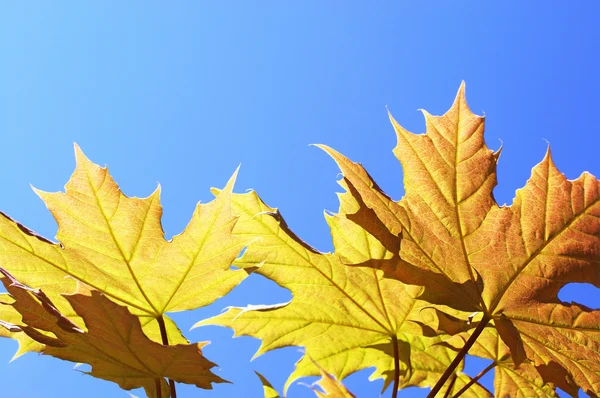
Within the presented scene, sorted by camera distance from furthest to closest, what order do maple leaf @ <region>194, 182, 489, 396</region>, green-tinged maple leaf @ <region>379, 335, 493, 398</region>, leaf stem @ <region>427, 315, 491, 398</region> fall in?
green-tinged maple leaf @ <region>379, 335, 493, 398</region> → maple leaf @ <region>194, 182, 489, 396</region> → leaf stem @ <region>427, 315, 491, 398</region>

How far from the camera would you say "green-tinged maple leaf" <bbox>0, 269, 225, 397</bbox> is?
72 centimetres

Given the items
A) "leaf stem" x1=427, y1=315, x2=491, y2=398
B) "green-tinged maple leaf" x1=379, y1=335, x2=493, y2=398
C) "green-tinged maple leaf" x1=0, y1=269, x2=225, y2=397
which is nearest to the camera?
"green-tinged maple leaf" x1=0, y1=269, x2=225, y2=397

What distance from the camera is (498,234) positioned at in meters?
0.94

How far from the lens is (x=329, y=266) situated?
3.21 feet

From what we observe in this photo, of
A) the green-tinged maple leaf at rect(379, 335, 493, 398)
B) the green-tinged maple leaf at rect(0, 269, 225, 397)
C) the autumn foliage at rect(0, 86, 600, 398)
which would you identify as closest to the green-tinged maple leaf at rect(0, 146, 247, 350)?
the autumn foliage at rect(0, 86, 600, 398)

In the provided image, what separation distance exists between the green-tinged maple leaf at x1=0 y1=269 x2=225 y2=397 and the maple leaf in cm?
17

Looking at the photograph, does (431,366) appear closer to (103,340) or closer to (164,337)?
(164,337)

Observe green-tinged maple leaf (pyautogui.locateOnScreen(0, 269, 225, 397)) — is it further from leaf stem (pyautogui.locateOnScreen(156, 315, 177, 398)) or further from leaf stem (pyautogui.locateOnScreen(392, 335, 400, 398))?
leaf stem (pyautogui.locateOnScreen(392, 335, 400, 398))

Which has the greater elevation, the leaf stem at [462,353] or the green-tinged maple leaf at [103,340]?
the leaf stem at [462,353]

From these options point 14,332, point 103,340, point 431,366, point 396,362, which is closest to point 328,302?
point 396,362

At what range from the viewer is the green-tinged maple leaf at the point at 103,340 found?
72cm

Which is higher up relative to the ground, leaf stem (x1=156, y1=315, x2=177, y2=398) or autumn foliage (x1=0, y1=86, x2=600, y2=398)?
autumn foliage (x1=0, y1=86, x2=600, y2=398)

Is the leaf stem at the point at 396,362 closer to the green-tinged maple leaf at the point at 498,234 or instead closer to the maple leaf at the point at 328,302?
the maple leaf at the point at 328,302

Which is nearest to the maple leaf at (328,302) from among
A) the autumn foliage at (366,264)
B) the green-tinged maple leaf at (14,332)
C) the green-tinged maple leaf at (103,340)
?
the autumn foliage at (366,264)
